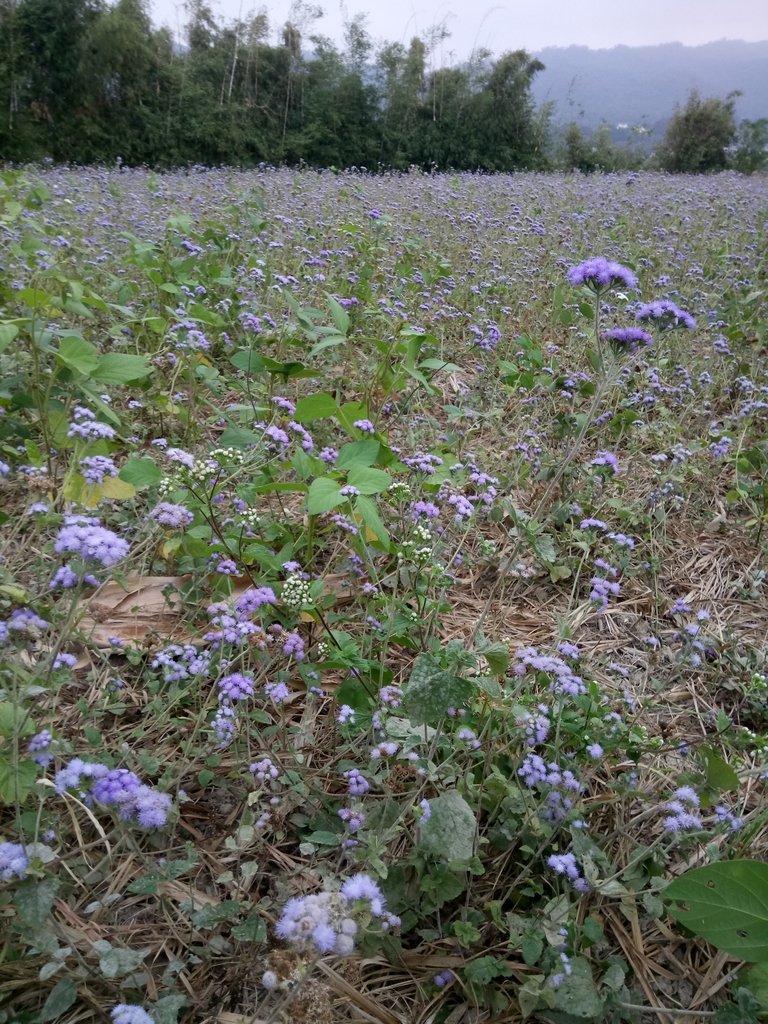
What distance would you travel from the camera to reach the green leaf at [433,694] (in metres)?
1.53

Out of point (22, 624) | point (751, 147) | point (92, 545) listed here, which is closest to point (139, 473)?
point (22, 624)

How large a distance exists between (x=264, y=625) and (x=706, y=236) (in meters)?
7.39

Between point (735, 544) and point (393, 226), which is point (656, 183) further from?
point (735, 544)

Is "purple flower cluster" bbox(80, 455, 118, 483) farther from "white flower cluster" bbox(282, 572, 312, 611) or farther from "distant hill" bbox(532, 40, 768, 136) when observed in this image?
"distant hill" bbox(532, 40, 768, 136)

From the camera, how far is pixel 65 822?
1.63 metres

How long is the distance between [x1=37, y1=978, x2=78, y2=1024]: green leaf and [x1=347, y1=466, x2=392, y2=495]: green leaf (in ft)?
4.16

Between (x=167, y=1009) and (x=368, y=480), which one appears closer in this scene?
(x=167, y=1009)

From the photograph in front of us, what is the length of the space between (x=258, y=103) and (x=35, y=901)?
78.4ft

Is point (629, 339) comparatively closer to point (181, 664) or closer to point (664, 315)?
point (664, 315)

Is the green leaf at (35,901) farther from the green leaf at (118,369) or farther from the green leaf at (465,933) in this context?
the green leaf at (118,369)

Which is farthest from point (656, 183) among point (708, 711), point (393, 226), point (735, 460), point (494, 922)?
point (494, 922)

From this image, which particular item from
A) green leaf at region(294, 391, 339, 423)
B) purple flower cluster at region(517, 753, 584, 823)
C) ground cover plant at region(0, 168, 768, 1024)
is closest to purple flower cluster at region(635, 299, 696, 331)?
ground cover plant at region(0, 168, 768, 1024)

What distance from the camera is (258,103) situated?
20484 millimetres

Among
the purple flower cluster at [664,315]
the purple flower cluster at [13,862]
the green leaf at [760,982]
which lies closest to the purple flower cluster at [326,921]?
the purple flower cluster at [13,862]
